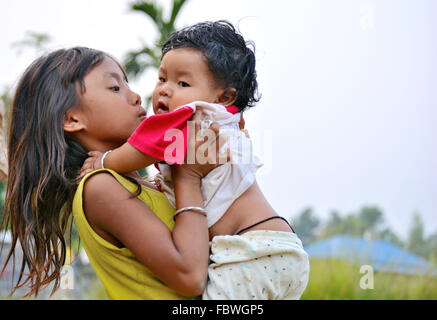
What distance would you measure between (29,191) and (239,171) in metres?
0.88

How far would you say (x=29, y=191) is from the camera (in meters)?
2.07

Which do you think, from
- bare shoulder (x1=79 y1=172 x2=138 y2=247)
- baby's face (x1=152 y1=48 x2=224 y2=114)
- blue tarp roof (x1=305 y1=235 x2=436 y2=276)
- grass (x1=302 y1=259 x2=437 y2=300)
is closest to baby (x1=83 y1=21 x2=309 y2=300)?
baby's face (x1=152 y1=48 x2=224 y2=114)

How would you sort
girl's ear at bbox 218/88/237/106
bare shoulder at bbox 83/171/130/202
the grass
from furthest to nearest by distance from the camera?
the grass
girl's ear at bbox 218/88/237/106
bare shoulder at bbox 83/171/130/202

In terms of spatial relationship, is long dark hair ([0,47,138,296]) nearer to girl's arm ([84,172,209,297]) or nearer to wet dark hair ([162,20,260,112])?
girl's arm ([84,172,209,297])

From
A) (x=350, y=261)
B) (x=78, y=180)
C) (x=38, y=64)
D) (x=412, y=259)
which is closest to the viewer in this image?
(x=78, y=180)

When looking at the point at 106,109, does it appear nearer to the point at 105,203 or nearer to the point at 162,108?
the point at 162,108

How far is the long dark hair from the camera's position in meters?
2.03

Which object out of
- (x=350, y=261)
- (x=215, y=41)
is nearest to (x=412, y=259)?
(x=350, y=261)

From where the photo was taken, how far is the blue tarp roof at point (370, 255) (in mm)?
7453

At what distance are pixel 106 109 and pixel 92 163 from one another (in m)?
0.23

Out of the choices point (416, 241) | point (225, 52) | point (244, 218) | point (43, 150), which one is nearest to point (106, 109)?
point (43, 150)

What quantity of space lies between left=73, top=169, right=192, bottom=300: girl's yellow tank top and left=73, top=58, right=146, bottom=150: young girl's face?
25 centimetres

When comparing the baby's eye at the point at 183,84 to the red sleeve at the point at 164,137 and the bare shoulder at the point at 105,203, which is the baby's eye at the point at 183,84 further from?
the bare shoulder at the point at 105,203
